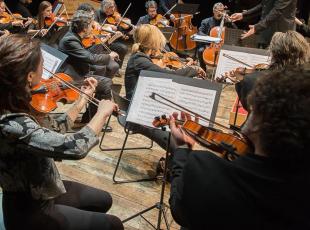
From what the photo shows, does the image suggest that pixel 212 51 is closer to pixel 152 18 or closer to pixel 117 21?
pixel 152 18

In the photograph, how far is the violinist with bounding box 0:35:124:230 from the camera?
1625mm

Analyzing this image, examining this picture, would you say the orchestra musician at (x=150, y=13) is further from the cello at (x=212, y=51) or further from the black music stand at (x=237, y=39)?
the black music stand at (x=237, y=39)

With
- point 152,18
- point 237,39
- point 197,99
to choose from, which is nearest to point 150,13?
point 152,18

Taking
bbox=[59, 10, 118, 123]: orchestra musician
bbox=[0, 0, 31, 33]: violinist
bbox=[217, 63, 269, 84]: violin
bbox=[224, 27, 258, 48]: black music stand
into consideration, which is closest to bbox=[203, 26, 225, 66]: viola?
bbox=[224, 27, 258, 48]: black music stand

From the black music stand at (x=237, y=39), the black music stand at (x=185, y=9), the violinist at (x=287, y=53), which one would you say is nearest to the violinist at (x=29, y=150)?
the violinist at (x=287, y=53)

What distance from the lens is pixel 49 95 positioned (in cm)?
337

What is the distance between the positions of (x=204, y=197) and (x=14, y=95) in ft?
3.12

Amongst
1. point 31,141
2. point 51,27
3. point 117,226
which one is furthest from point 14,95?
point 51,27

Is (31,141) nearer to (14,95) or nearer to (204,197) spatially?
(14,95)

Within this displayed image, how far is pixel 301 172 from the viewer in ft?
3.91

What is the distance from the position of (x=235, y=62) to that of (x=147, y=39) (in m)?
0.99

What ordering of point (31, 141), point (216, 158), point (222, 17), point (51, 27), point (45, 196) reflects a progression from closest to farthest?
point (216, 158) < point (31, 141) < point (45, 196) < point (51, 27) < point (222, 17)

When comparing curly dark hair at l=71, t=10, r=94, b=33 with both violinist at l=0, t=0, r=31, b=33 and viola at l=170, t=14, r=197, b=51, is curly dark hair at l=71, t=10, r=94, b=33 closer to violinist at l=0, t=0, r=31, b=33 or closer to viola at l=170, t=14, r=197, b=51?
violinist at l=0, t=0, r=31, b=33

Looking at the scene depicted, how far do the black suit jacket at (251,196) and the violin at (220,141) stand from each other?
32cm
